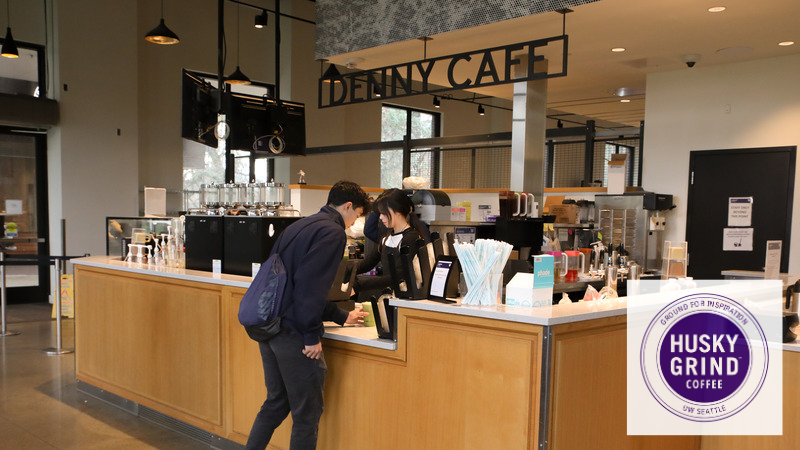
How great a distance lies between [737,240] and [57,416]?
21.2ft

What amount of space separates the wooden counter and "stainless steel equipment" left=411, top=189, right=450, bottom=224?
6.93ft

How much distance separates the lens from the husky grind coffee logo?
315 centimetres

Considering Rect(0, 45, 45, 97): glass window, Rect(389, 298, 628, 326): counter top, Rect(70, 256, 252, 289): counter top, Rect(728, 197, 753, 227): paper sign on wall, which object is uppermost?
Rect(0, 45, 45, 97): glass window

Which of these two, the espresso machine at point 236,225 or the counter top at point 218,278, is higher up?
the espresso machine at point 236,225

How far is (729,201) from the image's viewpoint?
6656 millimetres

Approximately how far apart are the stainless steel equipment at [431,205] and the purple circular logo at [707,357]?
267cm

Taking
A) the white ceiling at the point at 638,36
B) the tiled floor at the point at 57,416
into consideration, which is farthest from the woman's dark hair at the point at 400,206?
the tiled floor at the point at 57,416

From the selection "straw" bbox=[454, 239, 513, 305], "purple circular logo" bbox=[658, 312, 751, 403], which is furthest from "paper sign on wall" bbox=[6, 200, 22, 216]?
"purple circular logo" bbox=[658, 312, 751, 403]

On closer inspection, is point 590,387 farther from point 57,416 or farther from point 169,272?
point 57,416

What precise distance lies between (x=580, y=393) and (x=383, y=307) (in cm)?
100

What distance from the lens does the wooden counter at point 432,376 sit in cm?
257

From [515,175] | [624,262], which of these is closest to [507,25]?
[515,175]

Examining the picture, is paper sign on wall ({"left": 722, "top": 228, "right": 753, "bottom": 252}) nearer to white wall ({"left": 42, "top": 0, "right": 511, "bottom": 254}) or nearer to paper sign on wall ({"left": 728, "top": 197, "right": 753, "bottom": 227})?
paper sign on wall ({"left": 728, "top": 197, "right": 753, "bottom": 227})

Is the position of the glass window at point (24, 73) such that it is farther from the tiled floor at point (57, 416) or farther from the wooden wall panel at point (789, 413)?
the wooden wall panel at point (789, 413)
